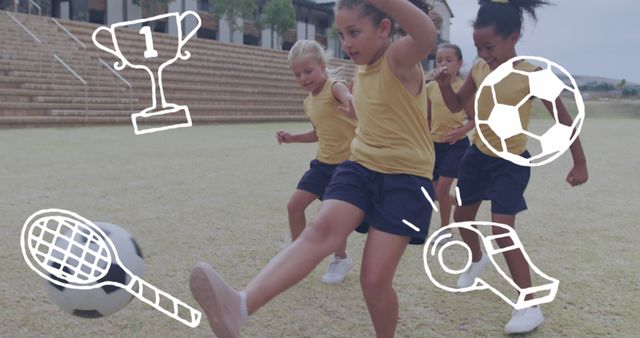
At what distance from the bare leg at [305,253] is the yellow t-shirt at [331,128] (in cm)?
114

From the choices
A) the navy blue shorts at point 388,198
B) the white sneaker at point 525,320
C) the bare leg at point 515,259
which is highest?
the navy blue shorts at point 388,198

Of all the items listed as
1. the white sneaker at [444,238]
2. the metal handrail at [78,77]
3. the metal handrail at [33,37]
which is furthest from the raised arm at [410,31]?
the metal handrail at [33,37]

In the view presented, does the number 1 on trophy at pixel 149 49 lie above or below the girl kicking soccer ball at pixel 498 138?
below

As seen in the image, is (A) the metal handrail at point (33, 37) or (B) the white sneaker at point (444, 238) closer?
(B) the white sneaker at point (444, 238)

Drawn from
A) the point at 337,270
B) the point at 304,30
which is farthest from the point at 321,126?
the point at 304,30

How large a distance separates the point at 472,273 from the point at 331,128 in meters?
1.10

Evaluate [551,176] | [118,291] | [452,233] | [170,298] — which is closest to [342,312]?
[170,298]

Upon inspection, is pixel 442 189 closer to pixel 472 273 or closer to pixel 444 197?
pixel 444 197

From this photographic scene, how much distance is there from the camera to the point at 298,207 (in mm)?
3234

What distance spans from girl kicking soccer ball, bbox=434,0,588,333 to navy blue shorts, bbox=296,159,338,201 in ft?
2.53

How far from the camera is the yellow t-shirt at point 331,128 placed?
332cm

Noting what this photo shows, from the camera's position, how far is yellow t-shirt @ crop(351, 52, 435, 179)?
2230 mm

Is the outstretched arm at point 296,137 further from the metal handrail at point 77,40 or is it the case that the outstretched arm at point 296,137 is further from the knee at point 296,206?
the metal handrail at point 77,40

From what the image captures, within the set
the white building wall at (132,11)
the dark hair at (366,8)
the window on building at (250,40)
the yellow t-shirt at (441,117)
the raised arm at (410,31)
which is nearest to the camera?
the raised arm at (410,31)
